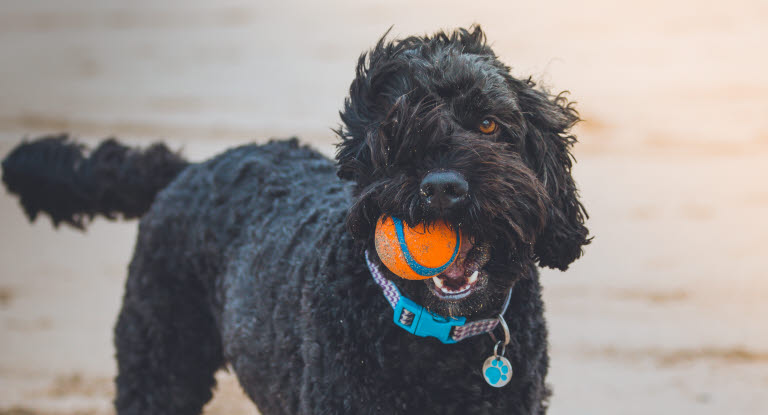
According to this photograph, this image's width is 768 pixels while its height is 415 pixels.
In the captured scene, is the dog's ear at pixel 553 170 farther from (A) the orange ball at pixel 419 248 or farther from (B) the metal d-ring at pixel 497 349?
(A) the orange ball at pixel 419 248

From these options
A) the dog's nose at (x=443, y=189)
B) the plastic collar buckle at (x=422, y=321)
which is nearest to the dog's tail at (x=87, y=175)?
the plastic collar buckle at (x=422, y=321)

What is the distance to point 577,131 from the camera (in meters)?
8.68

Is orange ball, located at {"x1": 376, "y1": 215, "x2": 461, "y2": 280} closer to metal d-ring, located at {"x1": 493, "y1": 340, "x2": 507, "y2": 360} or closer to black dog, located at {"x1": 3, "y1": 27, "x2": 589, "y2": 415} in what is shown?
black dog, located at {"x1": 3, "y1": 27, "x2": 589, "y2": 415}

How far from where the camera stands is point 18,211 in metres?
8.42

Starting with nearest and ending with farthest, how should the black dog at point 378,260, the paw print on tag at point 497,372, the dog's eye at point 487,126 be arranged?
the black dog at point 378,260 < the dog's eye at point 487,126 < the paw print on tag at point 497,372

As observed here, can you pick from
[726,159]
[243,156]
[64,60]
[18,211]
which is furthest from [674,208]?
[64,60]

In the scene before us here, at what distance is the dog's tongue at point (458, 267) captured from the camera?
8.83 ft

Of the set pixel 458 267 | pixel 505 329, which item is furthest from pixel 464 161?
pixel 505 329

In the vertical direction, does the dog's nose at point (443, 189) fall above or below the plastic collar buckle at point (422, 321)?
above

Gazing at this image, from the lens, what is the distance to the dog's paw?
9.45 ft

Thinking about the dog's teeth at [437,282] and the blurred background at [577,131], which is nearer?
the dog's teeth at [437,282]

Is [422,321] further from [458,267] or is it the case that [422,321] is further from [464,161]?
[464,161]

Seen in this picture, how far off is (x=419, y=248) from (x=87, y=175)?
2648mm

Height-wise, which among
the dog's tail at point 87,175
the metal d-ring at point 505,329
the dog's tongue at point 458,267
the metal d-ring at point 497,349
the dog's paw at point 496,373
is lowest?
the dog's paw at point 496,373
